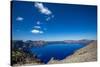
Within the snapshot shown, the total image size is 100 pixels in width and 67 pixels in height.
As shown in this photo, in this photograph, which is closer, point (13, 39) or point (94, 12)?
point (13, 39)

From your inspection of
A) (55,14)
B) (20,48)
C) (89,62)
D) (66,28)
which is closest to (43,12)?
(55,14)

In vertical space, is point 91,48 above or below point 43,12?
below

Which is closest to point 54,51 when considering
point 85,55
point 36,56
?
point 36,56

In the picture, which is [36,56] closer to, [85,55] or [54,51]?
[54,51]

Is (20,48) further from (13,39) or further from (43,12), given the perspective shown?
(43,12)

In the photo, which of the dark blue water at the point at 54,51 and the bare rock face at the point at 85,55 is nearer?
the dark blue water at the point at 54,51
